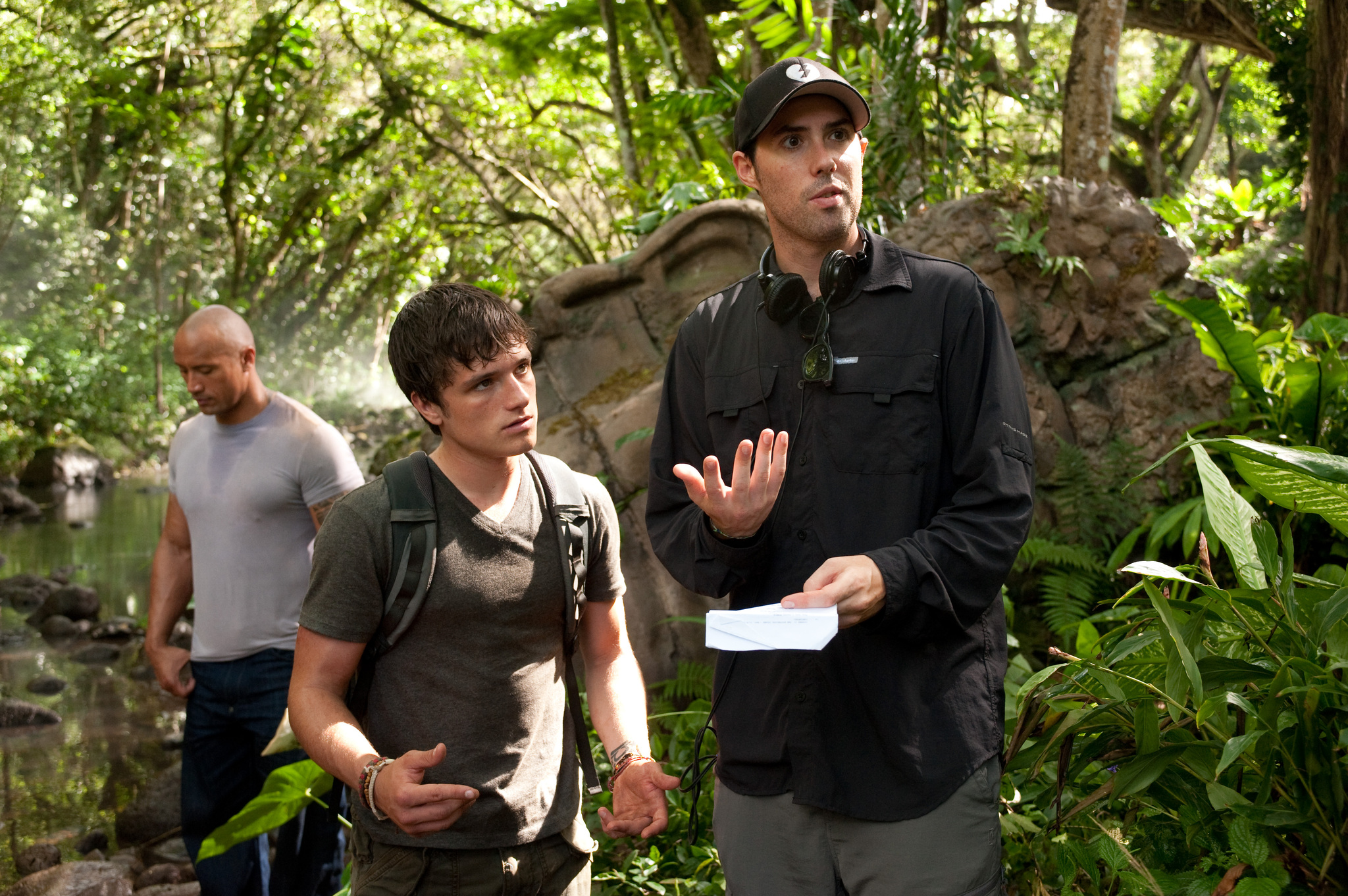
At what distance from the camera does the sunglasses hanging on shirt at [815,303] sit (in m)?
2.21

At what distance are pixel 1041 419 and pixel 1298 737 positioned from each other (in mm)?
3732

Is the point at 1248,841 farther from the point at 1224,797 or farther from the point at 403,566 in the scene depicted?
the point at 403,566

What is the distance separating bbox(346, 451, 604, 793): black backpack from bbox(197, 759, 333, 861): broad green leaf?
1.19 meters

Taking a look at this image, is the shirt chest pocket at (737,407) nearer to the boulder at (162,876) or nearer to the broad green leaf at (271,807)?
the broad green leaf at (271,807)

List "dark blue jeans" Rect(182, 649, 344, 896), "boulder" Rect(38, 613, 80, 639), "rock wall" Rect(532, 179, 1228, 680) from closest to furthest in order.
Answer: "dark blue jeans" Rect(182, 649, 344, 896)
"rock wall" Rect(532, 179, 1228, 680)
"boulder" Rect(38, 613, 80, 639)

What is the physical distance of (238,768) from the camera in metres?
3.98

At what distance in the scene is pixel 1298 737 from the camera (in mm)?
1948

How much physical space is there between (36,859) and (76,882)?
671 millimetres

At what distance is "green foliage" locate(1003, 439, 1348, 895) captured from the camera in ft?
6.37

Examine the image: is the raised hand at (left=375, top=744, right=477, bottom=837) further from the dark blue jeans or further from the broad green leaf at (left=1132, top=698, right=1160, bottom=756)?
the dark blue jeans

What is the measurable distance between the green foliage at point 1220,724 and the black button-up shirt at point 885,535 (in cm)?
27

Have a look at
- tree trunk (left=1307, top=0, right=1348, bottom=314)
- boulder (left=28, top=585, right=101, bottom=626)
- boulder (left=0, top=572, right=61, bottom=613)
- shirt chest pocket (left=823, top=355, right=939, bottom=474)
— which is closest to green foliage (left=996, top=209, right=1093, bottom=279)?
tree trunk (left=1307, top=0, right=1348, bottom=314)

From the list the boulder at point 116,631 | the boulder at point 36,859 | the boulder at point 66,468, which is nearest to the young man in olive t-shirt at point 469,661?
the boulder at point 36,859

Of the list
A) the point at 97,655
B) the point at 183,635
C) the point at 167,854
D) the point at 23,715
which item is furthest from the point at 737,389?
the point at 183,635
